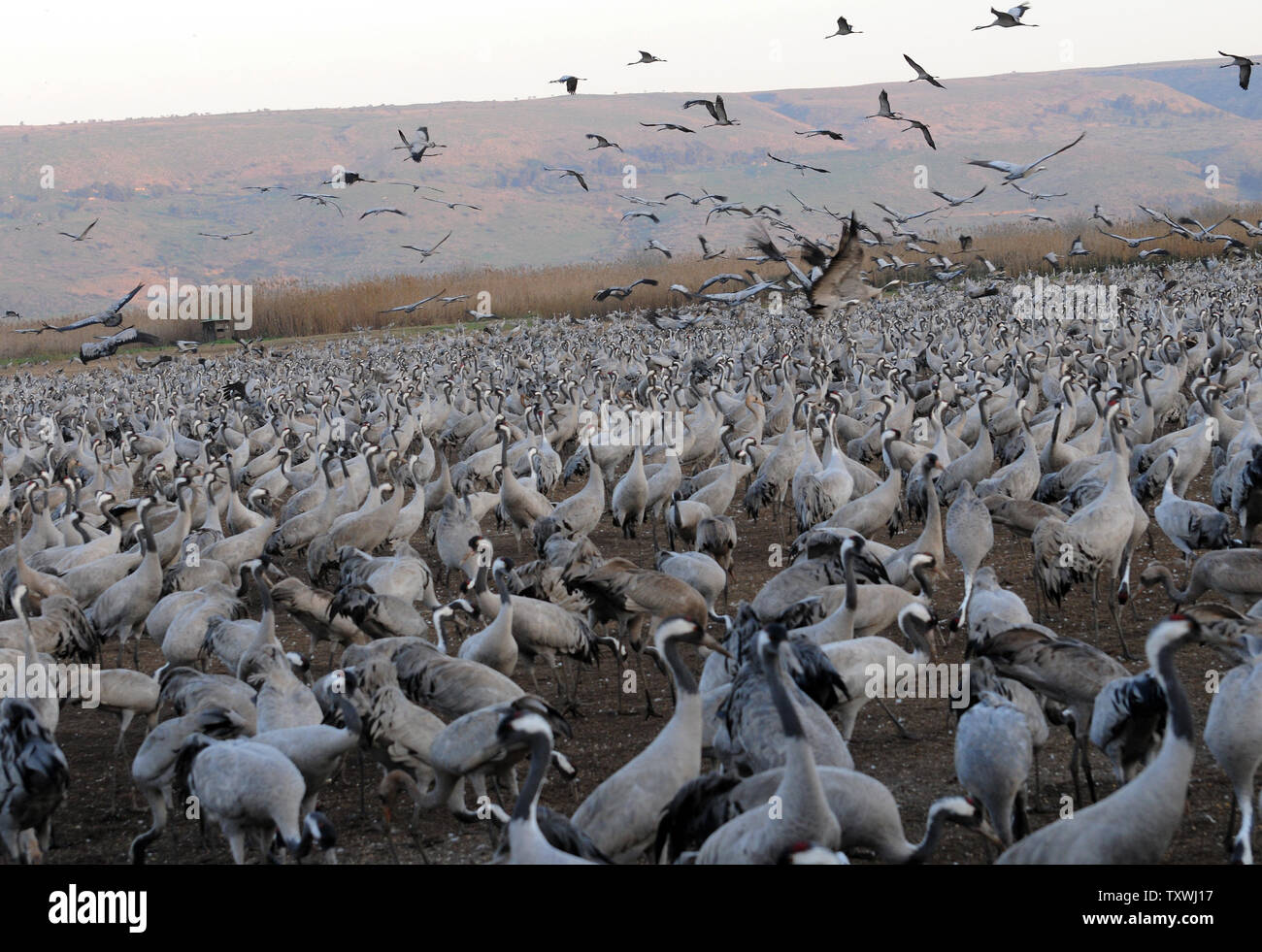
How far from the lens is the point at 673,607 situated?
6.98 metres

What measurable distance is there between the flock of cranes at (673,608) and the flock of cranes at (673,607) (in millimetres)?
25

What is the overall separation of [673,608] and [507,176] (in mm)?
107336

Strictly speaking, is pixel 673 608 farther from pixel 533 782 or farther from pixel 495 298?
pixel 495 298

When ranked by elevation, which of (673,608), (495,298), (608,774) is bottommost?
(608,774)

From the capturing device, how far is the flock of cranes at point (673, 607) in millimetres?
4469

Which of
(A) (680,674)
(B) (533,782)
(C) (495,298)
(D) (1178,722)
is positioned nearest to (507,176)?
(C) (495,298)

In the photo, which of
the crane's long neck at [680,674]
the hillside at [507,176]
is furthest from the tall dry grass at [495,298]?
the hillside at [507,176]

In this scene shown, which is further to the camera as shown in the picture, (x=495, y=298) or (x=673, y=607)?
(x=495, y=298)

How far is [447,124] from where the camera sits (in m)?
121

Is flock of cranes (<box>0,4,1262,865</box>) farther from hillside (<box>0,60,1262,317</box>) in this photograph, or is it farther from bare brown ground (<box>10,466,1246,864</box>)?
hillside (<box>0,60,1262,317</box>)

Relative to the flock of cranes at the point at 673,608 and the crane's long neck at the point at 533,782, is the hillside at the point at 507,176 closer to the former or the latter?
the flock of cranes at the point at 673,608
